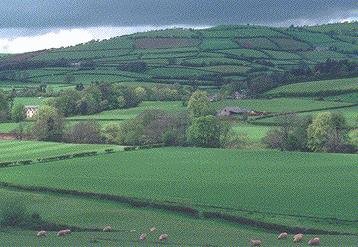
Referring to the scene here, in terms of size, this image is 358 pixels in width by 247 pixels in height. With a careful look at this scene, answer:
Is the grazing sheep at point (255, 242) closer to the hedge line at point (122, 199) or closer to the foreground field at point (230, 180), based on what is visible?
the foreground field at point (230, 180)

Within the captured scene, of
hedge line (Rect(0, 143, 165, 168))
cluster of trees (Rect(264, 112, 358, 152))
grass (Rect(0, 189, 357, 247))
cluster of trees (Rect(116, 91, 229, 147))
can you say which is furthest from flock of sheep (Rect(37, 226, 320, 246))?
cluster of trees (Rect(116, 91, 229, 147))

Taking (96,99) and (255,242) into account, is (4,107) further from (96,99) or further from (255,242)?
(255,242)

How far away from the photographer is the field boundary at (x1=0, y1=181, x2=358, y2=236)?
55219 millimetres

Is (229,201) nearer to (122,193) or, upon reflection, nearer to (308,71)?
(122,193)

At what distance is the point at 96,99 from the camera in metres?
161

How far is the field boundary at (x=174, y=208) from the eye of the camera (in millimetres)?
55219

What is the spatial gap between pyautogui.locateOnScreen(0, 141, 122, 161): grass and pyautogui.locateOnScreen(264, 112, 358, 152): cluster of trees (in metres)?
24.2

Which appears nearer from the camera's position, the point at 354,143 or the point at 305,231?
the point at 305,231

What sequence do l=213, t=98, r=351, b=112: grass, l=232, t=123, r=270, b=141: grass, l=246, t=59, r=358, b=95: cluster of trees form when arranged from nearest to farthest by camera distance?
l=232, t=123, r=270, b=141: grass, l=213, t=98, r=351, b=112: grass, l=246, t=59, r=358, b=95: cluster of trees

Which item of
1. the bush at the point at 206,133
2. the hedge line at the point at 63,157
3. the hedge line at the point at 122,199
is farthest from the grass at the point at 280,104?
the hedge line at the point at 122,199

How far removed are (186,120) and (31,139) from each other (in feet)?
89.6

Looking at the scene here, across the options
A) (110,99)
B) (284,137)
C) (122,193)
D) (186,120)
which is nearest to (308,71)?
(110,99)

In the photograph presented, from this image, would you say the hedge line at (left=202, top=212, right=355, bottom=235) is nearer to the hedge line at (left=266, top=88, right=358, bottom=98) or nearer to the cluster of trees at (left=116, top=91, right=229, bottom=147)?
the cluster of trees at (left=116, top=91, right=229, bottom=147)

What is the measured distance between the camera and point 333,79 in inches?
6708
